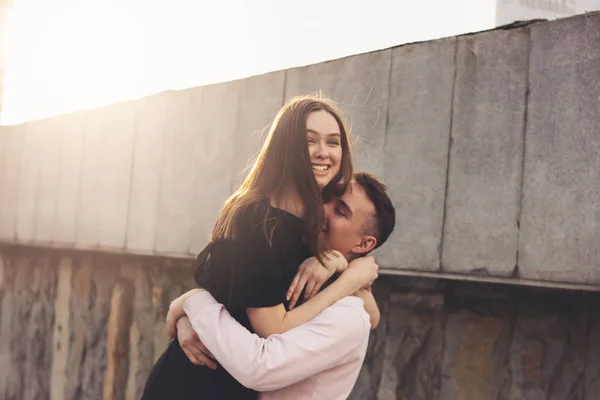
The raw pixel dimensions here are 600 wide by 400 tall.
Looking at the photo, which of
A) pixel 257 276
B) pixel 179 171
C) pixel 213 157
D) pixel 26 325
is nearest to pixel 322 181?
pixel 257 276

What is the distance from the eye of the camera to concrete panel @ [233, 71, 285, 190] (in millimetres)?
3697

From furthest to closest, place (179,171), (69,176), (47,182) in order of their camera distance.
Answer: (47,182), (69,176), (179,171)

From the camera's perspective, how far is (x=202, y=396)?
6.76ft

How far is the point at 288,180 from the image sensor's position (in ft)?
6.92

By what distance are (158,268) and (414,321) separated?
1917 mm

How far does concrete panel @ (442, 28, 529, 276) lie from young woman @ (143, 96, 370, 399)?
0.66m

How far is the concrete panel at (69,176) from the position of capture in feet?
16.6

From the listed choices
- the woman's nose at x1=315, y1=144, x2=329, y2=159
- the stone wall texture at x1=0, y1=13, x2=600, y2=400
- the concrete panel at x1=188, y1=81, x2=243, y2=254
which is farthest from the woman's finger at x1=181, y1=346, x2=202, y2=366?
the concrete panel at x1=188, y1=81, x2=243, y2=254

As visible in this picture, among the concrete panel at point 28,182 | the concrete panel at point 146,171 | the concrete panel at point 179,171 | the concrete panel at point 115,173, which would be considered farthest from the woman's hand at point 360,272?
the concrete panel at point 28,182

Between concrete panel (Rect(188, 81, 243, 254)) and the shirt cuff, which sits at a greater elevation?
concrete panel (Rect(188, 81, 243, 254))

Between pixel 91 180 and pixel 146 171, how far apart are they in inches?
25.7

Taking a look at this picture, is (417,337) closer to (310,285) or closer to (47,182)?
(310,285)

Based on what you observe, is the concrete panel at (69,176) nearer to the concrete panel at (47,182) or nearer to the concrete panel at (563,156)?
the concrete panel at (47,182)

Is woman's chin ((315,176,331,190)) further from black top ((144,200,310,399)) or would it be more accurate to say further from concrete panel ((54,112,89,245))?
concrete panel ((54,112,89,245))
